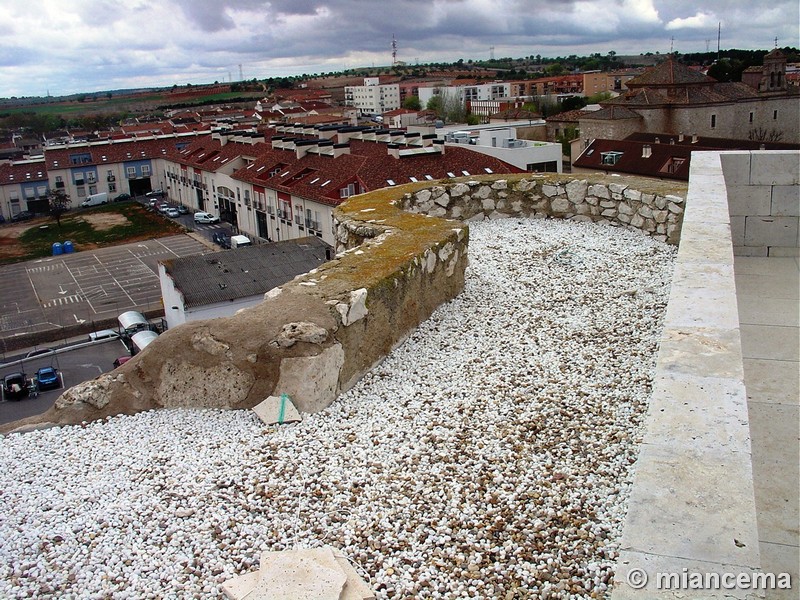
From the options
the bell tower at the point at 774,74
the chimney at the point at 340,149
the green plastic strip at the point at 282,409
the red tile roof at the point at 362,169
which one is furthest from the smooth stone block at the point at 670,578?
the bell tower at the point at 774,74

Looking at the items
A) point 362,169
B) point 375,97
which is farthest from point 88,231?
point 375,97

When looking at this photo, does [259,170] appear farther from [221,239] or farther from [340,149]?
[340,149]

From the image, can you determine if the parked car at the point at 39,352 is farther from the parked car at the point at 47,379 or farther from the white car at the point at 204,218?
the white car at the point at 204,218

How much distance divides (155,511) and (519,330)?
3503 mm

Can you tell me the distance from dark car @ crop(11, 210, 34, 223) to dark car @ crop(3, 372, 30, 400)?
148 ft

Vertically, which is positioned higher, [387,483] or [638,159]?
[387,483]

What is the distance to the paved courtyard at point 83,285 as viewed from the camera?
109 ft

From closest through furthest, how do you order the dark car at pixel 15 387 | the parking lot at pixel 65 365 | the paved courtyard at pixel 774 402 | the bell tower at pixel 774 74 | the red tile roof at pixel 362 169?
1. the paved courtyard at pixel 774 402
2. the parking lot at pixel 65 365
3. the dark car at pixel 15 387
4. the red tile roof at pixel 362 169
5. the bell tower at pixel 774 74

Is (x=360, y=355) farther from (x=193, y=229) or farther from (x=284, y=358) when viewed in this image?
(x=193, y=229)

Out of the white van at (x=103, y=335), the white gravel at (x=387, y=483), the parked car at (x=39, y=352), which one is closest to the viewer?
the white gravel at (x=387, y=483)

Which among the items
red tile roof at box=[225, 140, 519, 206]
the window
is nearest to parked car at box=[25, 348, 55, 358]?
red tile roof at box=[225, 140, 519, 206]

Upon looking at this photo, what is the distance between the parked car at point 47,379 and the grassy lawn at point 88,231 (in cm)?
2738

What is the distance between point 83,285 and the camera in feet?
128

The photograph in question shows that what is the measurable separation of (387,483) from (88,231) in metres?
56.1
